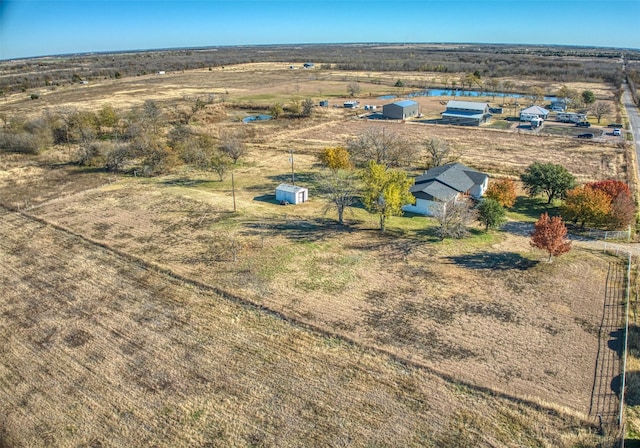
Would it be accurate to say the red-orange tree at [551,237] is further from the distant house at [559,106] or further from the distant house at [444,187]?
the distant house at [559,106]

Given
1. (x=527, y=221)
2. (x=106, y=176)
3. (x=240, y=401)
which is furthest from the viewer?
(x=106, y=176)

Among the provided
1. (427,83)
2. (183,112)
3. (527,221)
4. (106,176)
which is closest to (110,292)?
(106,176)

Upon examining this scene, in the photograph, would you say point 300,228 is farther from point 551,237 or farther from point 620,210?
point 620,210

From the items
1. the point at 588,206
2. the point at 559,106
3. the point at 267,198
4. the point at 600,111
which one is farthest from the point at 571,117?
the point at 267,198

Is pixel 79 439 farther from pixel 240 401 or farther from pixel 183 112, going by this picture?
pixel 183 112

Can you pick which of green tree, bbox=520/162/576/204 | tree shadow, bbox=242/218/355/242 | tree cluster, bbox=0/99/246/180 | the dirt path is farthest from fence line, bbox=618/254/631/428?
tree cluster, bbox=0/99/246/180

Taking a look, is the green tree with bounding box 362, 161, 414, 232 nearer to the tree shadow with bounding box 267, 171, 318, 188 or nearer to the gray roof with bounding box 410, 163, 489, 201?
the gray roof with bounding box 410, 163, 489, 201

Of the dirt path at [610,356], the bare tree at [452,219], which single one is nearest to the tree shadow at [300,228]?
the bare tree at [452,219]

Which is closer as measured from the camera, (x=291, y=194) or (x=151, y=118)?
(x=291, y=194)
